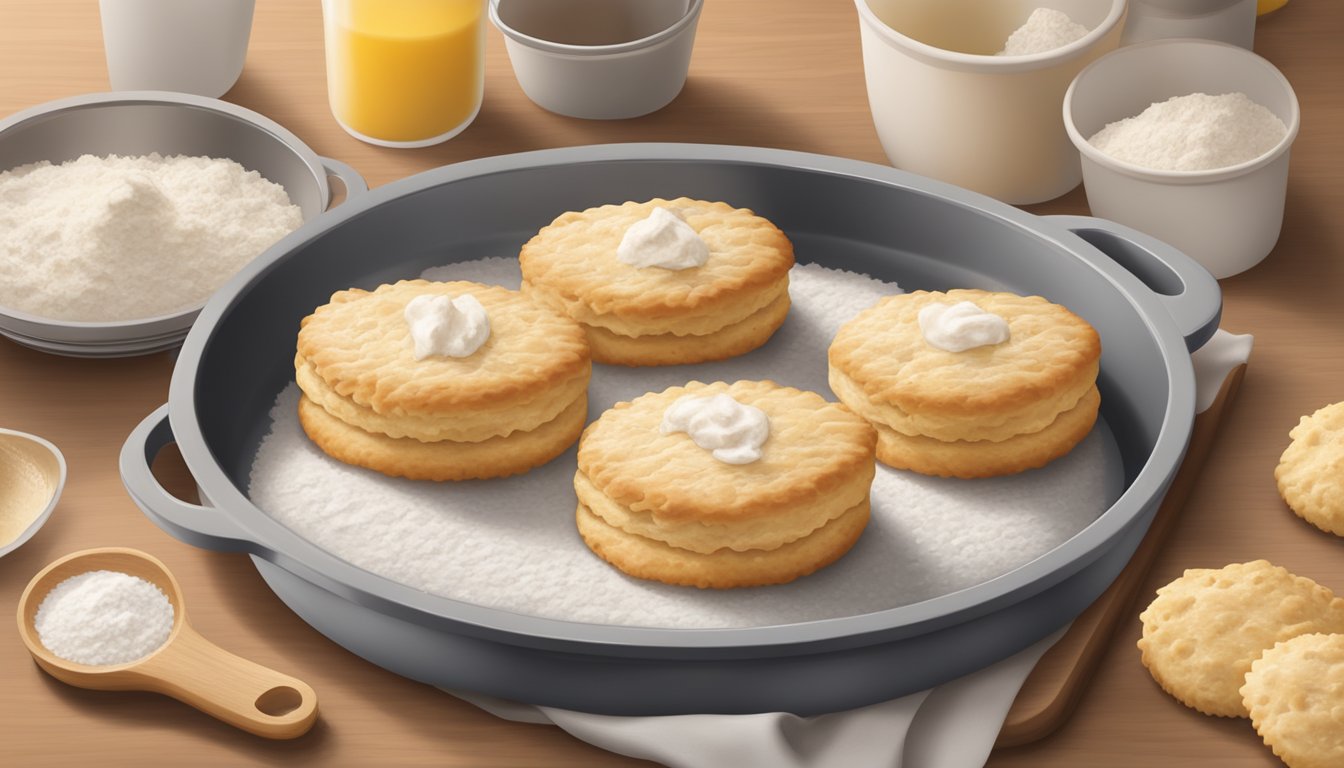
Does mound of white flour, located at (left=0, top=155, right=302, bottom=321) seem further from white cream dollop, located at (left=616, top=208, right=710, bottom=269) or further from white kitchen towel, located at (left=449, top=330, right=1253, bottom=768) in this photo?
white kitchen towel, located at (left=449, top=330, right=1253, bottom=768)

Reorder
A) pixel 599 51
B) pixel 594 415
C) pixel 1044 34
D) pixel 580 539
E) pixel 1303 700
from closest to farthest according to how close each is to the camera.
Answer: pixel 1303 700
pixel 580 539
pixel 594 415
pixel 1044 34
pixel 599 51

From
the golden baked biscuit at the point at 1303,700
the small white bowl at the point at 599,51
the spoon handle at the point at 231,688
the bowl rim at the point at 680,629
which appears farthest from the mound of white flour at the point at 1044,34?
the spoon handle at the point at 231,688

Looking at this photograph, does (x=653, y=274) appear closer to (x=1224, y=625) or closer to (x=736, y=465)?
(x=736, y=465)

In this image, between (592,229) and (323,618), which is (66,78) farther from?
(323,618)

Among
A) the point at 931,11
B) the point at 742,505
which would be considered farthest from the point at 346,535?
the point at 931,11

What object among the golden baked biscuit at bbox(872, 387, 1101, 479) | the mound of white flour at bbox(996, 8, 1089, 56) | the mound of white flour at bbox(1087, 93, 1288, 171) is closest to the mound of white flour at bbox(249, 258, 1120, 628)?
the golden baked biscuit at bbox(872, 387, 1101, 479)

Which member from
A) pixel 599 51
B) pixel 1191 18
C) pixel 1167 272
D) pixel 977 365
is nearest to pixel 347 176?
pixel 599 51
